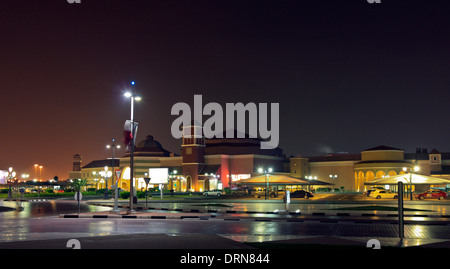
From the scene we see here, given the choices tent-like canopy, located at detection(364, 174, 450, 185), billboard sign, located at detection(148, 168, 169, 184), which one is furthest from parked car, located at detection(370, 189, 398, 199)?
billboard sign, located at detection(148, 168, 169, 184)

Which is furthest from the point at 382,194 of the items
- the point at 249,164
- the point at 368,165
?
the point at 249,164

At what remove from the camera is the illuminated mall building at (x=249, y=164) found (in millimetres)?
101500

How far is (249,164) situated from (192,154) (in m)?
13.8

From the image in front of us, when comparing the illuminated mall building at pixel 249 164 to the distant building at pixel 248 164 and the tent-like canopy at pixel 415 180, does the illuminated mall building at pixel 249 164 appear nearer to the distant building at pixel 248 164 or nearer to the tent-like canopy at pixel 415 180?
the distant building at pixel 248 164

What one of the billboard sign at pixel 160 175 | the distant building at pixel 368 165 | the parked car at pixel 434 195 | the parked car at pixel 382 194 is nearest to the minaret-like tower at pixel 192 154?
the billboard sign at pixel 160 175

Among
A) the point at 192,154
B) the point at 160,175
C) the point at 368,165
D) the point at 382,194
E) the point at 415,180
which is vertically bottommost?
the point at 382,194

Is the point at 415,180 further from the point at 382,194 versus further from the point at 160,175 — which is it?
the point at 160,175

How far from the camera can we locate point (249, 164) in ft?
349

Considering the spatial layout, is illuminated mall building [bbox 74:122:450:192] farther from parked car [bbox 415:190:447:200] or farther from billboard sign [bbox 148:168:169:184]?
parked car [bbox 415:190:447:200]

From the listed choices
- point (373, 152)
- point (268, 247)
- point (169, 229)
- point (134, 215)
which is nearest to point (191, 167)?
point (373, 152)
